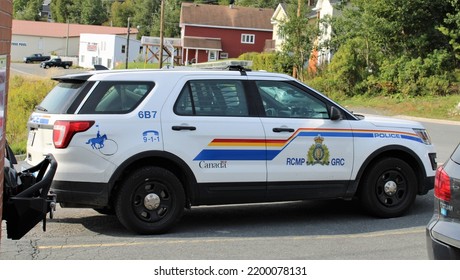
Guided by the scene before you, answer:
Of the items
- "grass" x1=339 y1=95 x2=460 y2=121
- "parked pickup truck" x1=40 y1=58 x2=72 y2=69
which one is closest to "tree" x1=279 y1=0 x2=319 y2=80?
"grass" x1=339 y1=95 x2=460 y2=121

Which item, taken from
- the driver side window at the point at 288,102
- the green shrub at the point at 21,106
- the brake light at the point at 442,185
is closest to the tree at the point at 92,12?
the green shrub at the point at 21,106

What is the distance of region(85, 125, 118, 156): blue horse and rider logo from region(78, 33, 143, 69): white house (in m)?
73.1

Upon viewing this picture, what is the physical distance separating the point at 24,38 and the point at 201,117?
317ft

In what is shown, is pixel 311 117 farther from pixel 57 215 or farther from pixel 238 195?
pixel 57 215

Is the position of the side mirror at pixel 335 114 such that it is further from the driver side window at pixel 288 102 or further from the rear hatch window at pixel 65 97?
the rear hatch window at pixel 65 97

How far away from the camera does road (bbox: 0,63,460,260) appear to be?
239 inches

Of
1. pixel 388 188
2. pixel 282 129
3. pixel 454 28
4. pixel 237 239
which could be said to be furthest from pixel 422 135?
pixel 454 28

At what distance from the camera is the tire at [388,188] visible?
24.2ft

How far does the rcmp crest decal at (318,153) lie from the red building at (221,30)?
6664cm

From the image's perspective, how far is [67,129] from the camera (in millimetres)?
6422

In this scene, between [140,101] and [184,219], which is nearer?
[140,101]

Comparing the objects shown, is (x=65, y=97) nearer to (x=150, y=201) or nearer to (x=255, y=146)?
(x=150, y=201)

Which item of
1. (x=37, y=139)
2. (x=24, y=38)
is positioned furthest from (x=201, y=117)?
(x=24, y=38)

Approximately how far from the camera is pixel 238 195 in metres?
6.90
